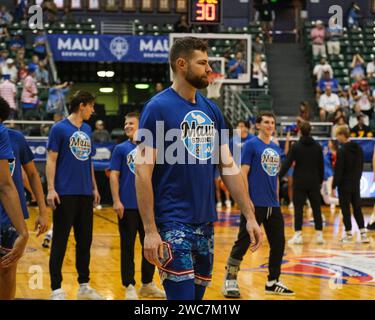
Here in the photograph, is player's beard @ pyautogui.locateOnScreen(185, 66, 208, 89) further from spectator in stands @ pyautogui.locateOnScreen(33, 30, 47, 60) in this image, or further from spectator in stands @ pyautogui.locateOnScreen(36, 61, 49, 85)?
spectator in stands @ pyautogui.locateOnScreen(33, 30, 47, 60)

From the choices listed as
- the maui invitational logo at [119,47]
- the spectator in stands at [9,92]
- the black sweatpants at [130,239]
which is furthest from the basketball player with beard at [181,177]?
the maui invitational logo at [119,47]

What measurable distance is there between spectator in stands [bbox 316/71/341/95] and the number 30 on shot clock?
7420mm

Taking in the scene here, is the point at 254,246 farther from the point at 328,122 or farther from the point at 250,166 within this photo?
the point at 328,122

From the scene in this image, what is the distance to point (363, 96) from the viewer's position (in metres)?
24.8

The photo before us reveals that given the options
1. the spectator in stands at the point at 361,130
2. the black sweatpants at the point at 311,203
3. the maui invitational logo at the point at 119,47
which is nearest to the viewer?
the black sweatpants at the point at 311,203

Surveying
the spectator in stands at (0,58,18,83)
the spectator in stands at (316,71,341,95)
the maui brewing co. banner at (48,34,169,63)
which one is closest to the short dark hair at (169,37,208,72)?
the spectator in stands at (0,58,18,83)

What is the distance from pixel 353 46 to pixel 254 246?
2298 cm

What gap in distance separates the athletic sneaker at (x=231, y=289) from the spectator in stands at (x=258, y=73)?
17.7m

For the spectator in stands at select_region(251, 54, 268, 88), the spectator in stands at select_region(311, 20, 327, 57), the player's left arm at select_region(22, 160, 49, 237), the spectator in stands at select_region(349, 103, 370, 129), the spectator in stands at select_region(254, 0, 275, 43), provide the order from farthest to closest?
the spectator in stands at select_region(254, 0, 275, 43)
the spectator in stands at select_region(311, 20, 327, 57)
the spectator in stands at select_region(251, 54, 268, 88)
the spectator in stands at select_region(349, 103, 370, 129)
the player's left arm at select_region(22, 160, 49, 237)

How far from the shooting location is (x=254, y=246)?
5.71 m

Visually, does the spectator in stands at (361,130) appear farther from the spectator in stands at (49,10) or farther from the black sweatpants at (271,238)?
the black sweatpants at (271,238)

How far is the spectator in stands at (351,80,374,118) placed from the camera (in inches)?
974

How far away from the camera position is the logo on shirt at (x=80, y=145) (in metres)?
8.80

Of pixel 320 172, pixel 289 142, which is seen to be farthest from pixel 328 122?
pixel 320 172
